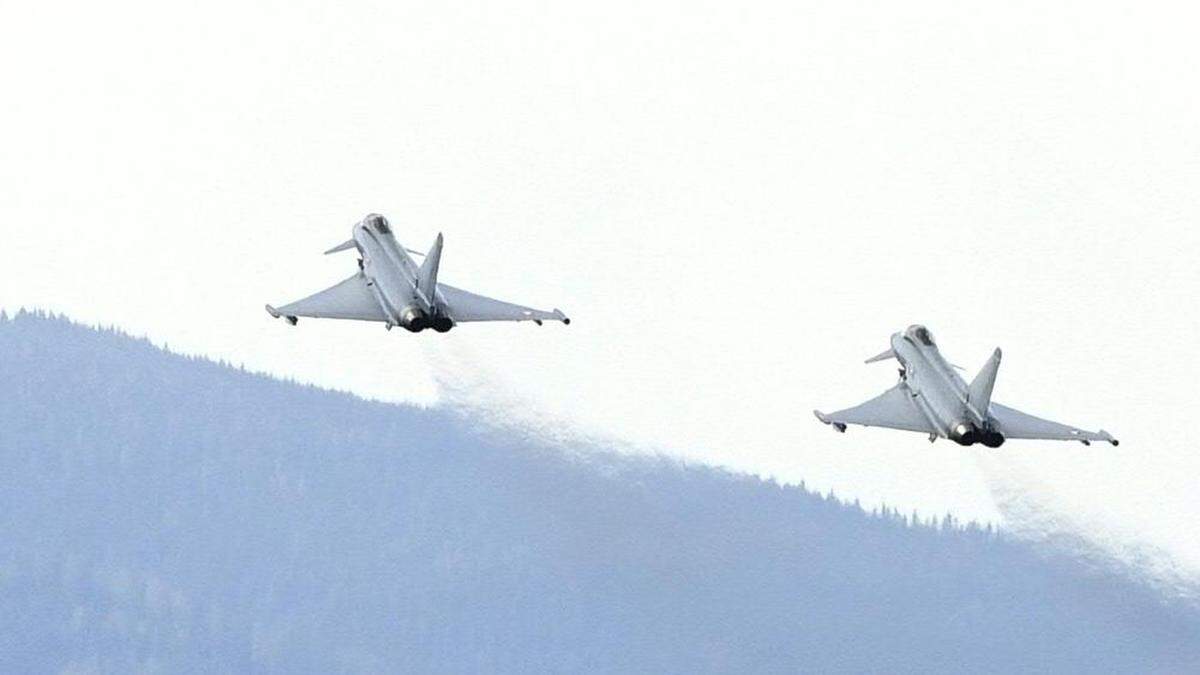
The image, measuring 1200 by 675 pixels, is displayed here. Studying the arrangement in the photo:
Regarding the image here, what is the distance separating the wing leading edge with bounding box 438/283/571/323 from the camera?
123350 millimetres

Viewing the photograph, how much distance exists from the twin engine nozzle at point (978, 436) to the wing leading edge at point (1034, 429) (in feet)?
4.43

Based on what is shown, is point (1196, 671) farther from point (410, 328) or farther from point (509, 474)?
point (410, 328)

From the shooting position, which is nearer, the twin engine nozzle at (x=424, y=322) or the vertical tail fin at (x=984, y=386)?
the vertical tail fin at (x=984, y=386)

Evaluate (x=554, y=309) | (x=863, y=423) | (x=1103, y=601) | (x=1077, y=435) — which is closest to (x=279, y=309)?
(x=554, y=309)

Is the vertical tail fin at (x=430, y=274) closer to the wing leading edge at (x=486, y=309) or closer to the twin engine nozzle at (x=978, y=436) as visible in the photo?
the wing leading edge at (x=486, y=309)

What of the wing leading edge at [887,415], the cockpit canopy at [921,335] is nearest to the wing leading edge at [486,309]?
the wing leading edge at [887,415]

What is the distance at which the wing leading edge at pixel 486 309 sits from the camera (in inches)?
4856

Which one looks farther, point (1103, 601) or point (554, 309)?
point (1103, 601)

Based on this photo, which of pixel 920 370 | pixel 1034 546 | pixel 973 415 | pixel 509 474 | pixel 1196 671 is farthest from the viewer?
pixel 1196 671

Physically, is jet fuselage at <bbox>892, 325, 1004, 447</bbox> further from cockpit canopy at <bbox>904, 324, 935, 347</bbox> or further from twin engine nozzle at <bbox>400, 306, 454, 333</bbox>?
twin engine nozzle at <bbox>400, 306, 454, 333</bbox>

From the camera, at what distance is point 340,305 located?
127188 mm

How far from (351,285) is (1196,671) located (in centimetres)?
9366

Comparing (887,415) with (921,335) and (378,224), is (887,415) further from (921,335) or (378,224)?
(378,224)

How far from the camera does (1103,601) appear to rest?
14975 centimetres
